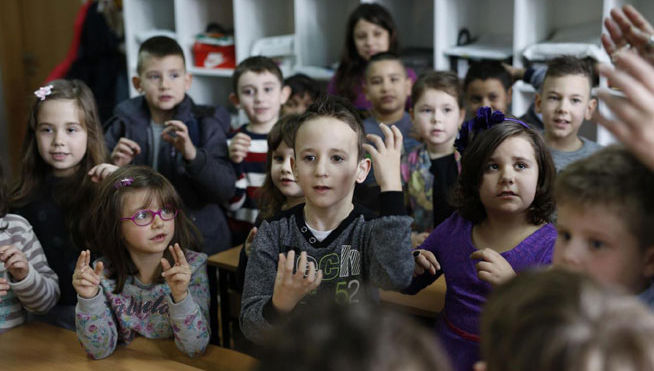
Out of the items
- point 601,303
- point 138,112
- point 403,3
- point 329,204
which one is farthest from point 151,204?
point 403,3

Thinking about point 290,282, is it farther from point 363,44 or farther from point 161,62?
point 363,44

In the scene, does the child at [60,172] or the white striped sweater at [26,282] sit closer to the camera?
the white striped sweater at [26,282]

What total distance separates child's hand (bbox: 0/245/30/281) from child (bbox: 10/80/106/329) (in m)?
0.30

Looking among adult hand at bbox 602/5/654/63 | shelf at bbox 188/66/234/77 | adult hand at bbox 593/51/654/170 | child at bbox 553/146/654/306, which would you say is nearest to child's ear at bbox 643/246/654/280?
child at bbox 553/146/654/306

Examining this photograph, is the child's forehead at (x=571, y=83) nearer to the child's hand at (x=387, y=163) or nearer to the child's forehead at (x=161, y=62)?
the child's hand at (x=387, y=163)

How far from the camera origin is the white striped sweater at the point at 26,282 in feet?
6.99

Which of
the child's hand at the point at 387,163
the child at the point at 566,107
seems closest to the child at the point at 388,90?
the child at the point at 566,107

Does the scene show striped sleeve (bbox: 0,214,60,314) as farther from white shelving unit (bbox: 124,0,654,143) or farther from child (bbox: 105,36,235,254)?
white shelving unit (bbox: 124,0,654,143)

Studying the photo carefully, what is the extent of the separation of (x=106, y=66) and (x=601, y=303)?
15.5 feet

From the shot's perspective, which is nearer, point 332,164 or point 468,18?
point 332,164

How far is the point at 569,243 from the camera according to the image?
122cm

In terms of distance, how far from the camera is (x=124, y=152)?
107 inches

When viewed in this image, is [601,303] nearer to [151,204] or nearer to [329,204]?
[329,204]

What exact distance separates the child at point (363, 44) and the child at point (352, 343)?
119 inches
